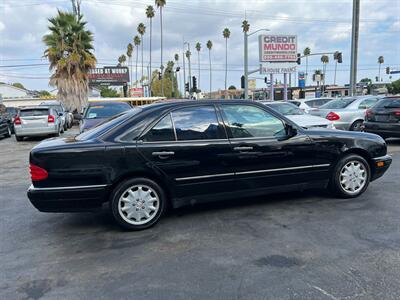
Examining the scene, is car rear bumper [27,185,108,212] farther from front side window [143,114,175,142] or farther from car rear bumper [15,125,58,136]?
car rear bumper [15,125,58,136]

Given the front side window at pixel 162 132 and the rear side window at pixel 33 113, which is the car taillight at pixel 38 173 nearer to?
the front side window at pixel 162 132

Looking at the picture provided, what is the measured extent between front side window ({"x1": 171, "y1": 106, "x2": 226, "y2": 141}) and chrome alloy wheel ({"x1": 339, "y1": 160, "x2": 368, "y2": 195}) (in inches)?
78.5

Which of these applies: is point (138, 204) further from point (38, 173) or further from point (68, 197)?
point (38, 173)

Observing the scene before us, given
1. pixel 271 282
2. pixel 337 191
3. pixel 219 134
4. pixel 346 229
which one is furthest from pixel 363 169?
pixel 271 282

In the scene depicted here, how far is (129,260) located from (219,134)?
6.22 feet

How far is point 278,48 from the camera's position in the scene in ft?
88.7

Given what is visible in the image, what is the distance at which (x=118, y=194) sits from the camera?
163 inches

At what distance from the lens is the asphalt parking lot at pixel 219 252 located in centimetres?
296

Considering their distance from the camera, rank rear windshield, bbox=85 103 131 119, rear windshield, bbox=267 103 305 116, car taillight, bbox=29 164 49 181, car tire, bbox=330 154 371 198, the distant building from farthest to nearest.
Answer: the distant building
rear windshield, bbox=85 103 131 119
rear windshield, bbox=267 103 305 116
car tire, bbox=330 154 371 198
car taillight, bbox=29 164 49 181

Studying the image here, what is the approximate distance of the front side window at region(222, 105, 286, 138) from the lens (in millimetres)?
4633

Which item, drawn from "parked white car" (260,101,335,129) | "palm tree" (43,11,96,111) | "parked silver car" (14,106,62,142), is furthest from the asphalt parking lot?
"palm tree" (43,11,96,111)

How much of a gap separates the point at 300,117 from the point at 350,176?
17.0 ft

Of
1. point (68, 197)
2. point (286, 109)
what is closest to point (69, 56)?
point (286, 109)

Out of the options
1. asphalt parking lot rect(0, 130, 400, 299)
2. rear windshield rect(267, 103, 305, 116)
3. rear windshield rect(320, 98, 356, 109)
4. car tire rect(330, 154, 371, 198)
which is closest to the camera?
asphalt parking lot rect(0, 130, 400, 299)
